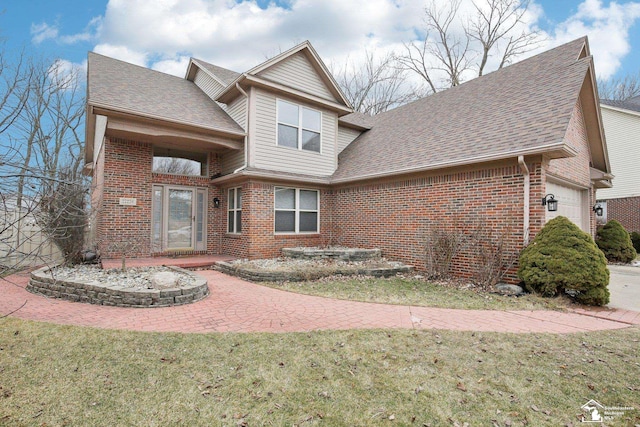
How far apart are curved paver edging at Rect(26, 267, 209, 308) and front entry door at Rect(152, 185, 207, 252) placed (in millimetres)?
3858

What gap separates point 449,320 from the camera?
4812 millimetres

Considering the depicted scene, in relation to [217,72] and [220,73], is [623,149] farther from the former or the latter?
[217,72]

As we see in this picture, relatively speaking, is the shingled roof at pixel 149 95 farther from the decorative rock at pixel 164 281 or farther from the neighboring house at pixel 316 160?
the decorative rock at pixel 164 281

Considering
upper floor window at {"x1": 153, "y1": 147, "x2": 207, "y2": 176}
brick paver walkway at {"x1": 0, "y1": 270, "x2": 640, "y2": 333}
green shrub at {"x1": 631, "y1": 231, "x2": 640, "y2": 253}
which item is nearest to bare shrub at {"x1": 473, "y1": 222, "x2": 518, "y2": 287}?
brick paver walkway at {"x1": 0, "y1": 270, "x2": 640, "y2": 333}

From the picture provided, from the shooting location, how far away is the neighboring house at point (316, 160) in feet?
24.8

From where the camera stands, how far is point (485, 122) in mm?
8703

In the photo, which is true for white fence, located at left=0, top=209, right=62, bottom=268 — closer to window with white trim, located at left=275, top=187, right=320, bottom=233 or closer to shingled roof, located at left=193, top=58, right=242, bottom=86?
window with white trim, located at left=275, top=187, right=320, bottom=233

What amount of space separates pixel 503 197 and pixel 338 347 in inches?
216

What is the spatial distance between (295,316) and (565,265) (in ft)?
16.2

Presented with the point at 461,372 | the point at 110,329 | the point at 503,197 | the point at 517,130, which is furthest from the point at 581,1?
the point at 110,329

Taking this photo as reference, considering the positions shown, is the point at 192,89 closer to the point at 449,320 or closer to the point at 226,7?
the point at 226,7

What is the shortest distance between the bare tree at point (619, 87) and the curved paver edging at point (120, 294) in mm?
32865

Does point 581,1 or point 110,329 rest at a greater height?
point 581,1

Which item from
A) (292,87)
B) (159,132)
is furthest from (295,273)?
(292,87)
